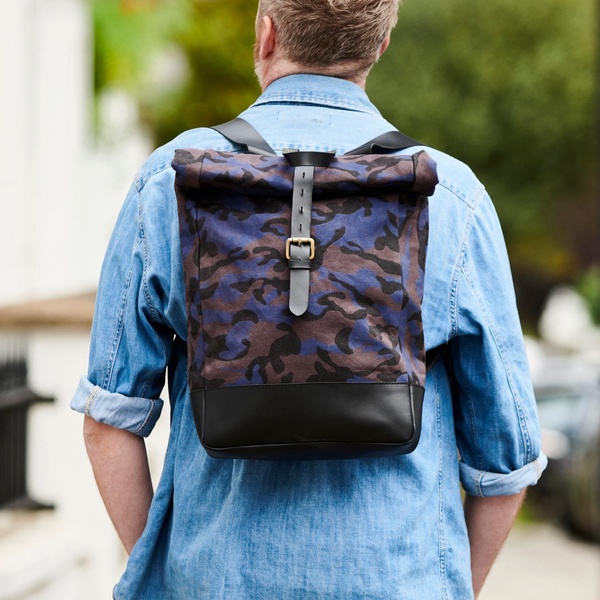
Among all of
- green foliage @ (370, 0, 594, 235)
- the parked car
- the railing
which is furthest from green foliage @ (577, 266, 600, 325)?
the railing

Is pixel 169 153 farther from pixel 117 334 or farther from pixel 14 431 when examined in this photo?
pixel 14 431

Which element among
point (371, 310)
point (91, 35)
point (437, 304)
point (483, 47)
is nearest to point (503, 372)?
point (437, 304)

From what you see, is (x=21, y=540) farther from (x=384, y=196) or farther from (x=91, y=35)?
(x=91, y=35)

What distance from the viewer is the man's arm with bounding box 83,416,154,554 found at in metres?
2.05

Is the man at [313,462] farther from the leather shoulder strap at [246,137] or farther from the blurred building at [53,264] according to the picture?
the blurred building at [53,264]

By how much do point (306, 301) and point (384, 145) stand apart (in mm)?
359

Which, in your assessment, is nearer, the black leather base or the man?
the black leather base

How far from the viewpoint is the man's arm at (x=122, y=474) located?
6.73 ft

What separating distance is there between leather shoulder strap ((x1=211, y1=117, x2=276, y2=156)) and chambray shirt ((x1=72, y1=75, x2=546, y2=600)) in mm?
34

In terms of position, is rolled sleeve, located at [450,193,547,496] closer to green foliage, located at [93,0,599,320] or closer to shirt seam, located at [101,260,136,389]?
shirt seam, located at [101,260,136,389]

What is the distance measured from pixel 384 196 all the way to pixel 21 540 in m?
3.22

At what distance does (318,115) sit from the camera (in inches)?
78.2

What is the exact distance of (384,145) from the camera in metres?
1.88

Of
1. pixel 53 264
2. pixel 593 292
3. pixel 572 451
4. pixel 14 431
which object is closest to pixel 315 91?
Answer: pixel 14 431
